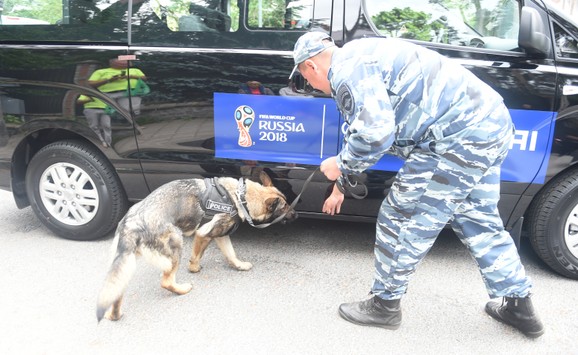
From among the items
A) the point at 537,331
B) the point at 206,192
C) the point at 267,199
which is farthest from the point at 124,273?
the point at 537,331

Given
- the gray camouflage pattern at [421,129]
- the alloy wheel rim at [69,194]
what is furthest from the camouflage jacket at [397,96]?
the alloy wheel rim at [69,194]

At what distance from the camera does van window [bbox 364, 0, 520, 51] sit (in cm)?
268

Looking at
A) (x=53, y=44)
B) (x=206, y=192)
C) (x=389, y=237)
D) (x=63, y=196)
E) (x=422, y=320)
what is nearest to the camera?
(x=389, y=237)

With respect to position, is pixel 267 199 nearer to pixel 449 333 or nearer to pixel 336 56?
pixel 336 56

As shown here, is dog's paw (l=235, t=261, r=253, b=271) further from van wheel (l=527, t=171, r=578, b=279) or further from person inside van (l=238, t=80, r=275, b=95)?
van wheel (l=527, t=171, r=578, b=279)

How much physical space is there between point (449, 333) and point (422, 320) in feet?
0.53

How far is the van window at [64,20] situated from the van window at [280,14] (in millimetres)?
800

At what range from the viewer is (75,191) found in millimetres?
3252

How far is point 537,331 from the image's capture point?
2322 mm

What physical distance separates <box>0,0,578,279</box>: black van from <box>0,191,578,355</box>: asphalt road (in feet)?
1.22

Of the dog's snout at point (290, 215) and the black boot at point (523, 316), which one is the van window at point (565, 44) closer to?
the black boot at point (523, 316)

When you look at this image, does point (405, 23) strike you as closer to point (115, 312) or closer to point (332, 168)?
point (332, 168)

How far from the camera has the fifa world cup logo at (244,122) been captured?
2.81 meters

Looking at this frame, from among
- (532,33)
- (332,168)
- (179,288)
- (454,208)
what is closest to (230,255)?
(179,288)
